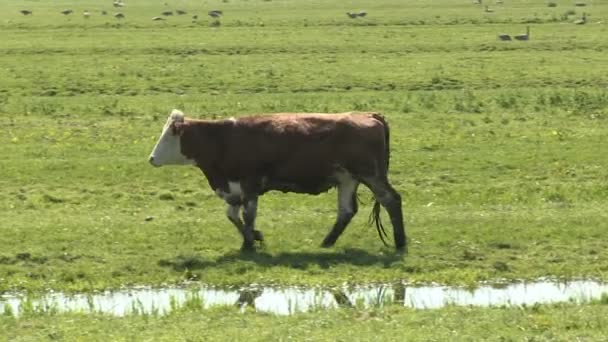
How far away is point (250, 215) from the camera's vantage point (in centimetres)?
1809

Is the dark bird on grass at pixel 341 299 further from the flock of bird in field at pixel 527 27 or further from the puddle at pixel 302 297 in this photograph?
the flock of bird in field at pixel 527 27

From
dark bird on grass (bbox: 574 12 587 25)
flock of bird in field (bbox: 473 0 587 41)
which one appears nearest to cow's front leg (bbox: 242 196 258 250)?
flock of bird in field (bbox: 473 0 587 41)

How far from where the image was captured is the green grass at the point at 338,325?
12.9 metres

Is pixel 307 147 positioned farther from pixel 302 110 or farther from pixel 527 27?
pixel 527 27

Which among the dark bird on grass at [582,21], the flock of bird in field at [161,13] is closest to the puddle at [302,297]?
the dark bird on grass at [582,21]

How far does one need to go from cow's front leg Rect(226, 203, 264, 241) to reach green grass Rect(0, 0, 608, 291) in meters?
0.30

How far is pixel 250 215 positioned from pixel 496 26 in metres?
42.0

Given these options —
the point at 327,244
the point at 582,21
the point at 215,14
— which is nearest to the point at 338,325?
the point at 327,244

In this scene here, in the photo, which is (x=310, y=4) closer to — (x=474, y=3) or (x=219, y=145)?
(x=474, y=3)

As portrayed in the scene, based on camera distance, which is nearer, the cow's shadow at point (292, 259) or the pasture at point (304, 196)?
the cow's shadow at point (292, 259)

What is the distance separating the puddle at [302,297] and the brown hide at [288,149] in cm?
257

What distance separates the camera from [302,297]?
15664 mm

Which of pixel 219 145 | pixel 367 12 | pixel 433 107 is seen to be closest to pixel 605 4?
pixel 367 12

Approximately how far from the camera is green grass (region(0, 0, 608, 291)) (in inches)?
685
